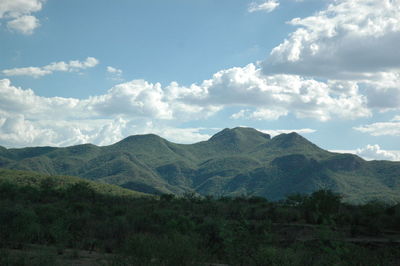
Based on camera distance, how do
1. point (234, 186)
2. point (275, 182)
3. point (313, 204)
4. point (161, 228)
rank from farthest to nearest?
point (234, 186), point (275, 182), point (313, 204), point (161, 228)

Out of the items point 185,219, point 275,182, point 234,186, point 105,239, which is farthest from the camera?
point 234,186

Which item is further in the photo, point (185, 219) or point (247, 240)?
point (185, 219)

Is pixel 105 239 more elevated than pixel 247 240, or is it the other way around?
pixel 247 240

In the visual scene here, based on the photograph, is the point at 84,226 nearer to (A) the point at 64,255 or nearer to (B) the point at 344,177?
(A) the point at 64,255

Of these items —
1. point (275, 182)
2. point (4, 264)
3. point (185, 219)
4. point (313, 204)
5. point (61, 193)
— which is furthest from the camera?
point (275, 182)

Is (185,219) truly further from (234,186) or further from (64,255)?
(234,186)

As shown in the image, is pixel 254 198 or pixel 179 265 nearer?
pixel 179 265

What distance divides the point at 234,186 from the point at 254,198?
149m

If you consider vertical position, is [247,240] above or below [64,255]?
above

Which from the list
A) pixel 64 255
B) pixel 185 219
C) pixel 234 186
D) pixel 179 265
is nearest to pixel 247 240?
pixel 179 265

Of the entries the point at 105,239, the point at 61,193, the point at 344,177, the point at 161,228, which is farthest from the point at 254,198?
the point at 344,177

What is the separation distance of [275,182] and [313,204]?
148701mm

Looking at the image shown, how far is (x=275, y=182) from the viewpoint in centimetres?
17662

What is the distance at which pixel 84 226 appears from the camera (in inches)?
829
